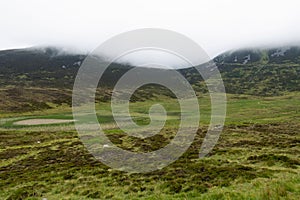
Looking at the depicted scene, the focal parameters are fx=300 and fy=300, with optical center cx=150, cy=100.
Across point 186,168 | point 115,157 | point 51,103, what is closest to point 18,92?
point 51,103

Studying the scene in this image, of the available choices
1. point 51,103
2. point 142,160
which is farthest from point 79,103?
point 142,160

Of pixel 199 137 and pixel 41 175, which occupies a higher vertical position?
pixel 41 175

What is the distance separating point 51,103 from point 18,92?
29.3 meters

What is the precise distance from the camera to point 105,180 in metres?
26.5

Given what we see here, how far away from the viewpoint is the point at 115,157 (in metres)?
37.3

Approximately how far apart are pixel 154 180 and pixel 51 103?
151 meters

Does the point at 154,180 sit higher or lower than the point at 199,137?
higher

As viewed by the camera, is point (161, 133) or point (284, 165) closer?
point (284, 165)

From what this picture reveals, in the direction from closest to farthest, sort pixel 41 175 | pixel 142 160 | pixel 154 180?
pixel 154 180 < pixel 41 175 < pixel 142 160

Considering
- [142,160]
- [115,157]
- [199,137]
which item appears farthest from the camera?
[199,137]

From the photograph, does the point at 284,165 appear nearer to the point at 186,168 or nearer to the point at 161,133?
the point at 186,168

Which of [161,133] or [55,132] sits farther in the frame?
[55,132]

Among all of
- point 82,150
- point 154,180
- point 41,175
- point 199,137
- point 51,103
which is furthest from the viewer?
point 51,103

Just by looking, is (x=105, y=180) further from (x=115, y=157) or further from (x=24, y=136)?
(x=24, y=136)
